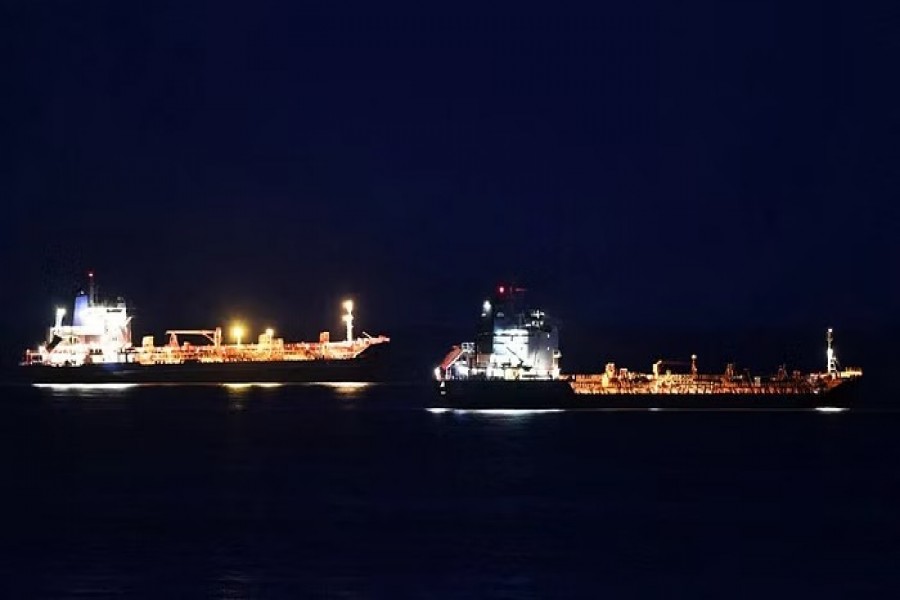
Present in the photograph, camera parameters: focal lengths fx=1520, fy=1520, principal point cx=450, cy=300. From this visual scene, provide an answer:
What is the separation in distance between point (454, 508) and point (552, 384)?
3643cm

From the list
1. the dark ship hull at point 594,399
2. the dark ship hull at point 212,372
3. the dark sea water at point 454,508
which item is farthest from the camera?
the dark ship hull at point 212,372

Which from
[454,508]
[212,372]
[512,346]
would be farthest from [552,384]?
[212,372]

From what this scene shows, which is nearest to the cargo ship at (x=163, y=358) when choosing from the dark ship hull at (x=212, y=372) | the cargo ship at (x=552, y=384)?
the dark ship hull at (x=212, y=372)

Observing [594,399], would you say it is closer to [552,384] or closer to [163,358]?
[552,384]

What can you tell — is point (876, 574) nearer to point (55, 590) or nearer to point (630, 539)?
point (630, 539)

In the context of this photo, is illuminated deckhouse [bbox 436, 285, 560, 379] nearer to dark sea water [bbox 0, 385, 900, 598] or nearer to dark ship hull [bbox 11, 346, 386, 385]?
dark sea water [bbox 0, 385, 900, 598]

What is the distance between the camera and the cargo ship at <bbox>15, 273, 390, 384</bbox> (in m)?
136

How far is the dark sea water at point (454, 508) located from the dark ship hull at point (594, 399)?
3692mm

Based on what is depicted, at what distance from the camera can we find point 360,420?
7731 cm

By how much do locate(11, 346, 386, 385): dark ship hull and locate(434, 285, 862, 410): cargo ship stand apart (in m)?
58.9

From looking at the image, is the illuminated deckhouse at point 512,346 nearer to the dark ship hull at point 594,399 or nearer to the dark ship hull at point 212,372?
the dark ship hull at point 594,399

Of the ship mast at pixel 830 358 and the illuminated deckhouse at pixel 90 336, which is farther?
the illuminated deckhouse at pixel 90 336

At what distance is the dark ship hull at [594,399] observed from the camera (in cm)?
7819

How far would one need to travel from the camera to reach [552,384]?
78.3 meters
